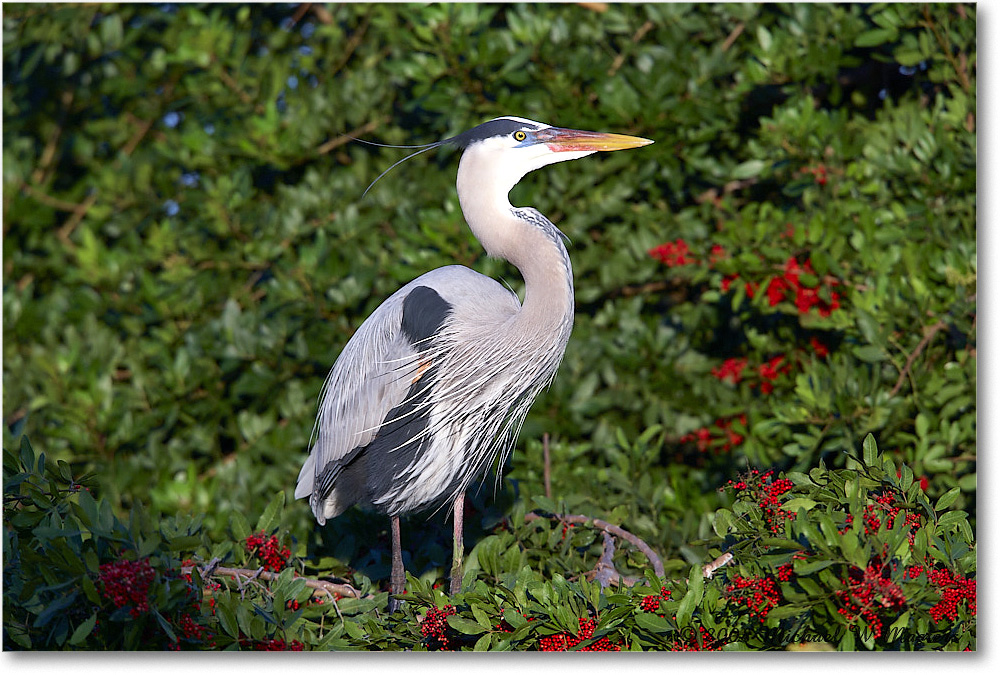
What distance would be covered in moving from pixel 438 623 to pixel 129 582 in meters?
0.60

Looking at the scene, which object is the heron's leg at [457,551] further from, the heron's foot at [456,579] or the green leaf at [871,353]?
the green leaf at [871,353]

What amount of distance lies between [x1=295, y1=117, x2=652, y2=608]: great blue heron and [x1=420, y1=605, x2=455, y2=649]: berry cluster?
0.24m

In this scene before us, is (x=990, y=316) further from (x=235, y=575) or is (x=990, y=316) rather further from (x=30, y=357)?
(x=30, y=357)

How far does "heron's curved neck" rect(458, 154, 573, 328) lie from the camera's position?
6.79 feet

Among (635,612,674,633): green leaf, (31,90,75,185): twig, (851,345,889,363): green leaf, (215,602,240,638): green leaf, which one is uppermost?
(31,90,75,185): twig

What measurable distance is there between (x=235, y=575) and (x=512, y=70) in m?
1.83

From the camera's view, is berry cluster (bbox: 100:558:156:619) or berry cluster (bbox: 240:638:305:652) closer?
berry cluster (bbox: 100:558:156:619)

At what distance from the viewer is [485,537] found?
2410mm

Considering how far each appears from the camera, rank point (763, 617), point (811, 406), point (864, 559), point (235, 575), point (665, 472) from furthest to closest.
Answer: point (665, 472), point (811, 406), point (235, 575), point (763, 617), point (864, 559)

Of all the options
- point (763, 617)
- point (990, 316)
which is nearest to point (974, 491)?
point (990, 316)

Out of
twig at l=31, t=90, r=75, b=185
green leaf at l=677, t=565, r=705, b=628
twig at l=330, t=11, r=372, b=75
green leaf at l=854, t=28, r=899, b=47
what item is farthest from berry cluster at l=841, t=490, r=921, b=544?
twig at l=31, t=90, r=75, b=185

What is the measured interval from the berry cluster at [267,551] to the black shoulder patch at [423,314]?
58 cm

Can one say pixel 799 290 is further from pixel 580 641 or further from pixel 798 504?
pixel 580 641

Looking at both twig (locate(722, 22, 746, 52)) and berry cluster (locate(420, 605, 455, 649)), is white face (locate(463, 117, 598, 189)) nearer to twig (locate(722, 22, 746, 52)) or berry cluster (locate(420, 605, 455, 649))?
berry cluster (locate(420, 605, 455, 649))
